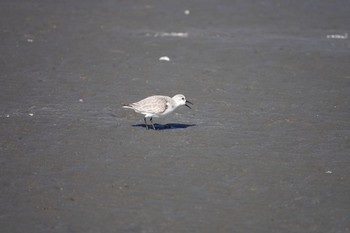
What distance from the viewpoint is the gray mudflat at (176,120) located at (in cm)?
841

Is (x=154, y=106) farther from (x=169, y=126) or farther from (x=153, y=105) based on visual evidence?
(x=169, y=126)

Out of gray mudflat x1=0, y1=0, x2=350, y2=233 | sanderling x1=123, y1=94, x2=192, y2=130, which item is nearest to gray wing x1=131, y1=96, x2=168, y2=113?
sanderling x1=123, y1=94, x2=192, y2=130

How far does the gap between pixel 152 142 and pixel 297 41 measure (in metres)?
8.35

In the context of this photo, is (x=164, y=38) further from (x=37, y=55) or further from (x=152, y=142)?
(x=152, y=142)

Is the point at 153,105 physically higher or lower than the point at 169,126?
higher

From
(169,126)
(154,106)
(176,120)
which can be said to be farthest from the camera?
(176,120)

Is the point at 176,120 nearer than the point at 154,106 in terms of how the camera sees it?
No

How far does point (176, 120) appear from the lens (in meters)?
12.3

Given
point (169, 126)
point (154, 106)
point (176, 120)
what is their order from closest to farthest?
point (154, 106)
point (169, 126)
point (176, 120)

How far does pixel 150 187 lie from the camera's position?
357 inches

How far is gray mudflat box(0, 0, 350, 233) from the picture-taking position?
27.6ft

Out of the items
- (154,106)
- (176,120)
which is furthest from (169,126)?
(154,106)

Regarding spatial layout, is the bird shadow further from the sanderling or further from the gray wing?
the gray wing

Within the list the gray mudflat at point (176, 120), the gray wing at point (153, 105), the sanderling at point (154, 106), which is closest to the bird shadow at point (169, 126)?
the gray mudflat at point (176, 120)
